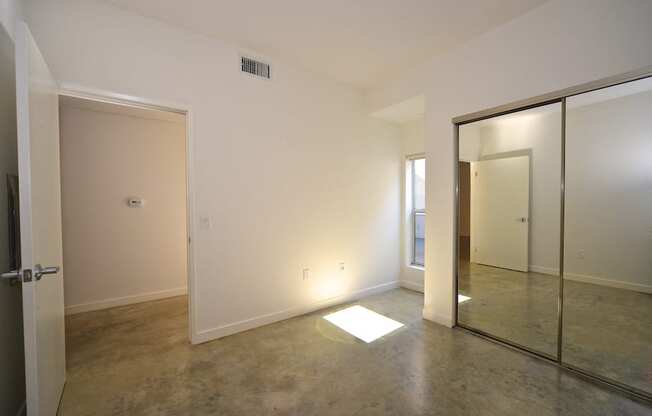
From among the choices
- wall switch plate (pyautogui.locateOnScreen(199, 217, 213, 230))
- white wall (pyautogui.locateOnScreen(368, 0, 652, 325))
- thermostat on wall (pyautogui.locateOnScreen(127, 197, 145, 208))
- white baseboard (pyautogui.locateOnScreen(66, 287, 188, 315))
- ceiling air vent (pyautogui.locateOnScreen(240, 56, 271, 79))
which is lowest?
white baseboard (pyautogui.locateOnScreen(66, 287, 188, 315))

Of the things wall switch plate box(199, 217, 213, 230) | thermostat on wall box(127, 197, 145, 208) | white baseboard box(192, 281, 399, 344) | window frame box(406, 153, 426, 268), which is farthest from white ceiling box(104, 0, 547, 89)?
white baseboard box(192, 281, 399, 344)

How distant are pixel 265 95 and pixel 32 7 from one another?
1.85m

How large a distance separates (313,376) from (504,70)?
10.7 feet

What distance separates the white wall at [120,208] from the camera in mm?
3570

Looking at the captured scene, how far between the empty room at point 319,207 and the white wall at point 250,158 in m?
0.02

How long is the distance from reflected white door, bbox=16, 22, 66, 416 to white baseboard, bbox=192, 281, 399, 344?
108 cm

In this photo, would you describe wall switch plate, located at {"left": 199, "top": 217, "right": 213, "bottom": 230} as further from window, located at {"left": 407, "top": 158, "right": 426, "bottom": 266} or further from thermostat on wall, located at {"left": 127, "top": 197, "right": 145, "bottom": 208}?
window, located at {"left": 407, "top": 158, "right": 426, "bottom": 266}

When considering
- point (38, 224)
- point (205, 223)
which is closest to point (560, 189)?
point (205, 223)

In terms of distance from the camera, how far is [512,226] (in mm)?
2893

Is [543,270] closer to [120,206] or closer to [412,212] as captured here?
[412,212]

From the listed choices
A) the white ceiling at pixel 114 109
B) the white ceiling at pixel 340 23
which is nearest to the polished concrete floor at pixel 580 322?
the white ceiling at pixel 340 23

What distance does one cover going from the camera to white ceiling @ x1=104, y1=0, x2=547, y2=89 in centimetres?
234

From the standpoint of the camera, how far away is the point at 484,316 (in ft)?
9.82

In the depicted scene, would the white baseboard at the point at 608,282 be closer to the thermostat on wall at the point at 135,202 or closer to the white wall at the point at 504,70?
the white wall at the point at 504,70
